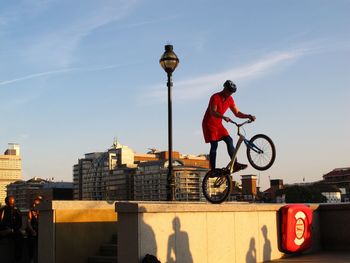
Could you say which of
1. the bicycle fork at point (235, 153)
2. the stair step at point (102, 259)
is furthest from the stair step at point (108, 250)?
the bicycle fork at point (235, 153)

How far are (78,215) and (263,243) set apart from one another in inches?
175

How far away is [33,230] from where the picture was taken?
12.4 metres

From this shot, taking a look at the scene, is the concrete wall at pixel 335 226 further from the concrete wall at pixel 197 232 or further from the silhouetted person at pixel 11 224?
the silhouetted person at pixel 11 224

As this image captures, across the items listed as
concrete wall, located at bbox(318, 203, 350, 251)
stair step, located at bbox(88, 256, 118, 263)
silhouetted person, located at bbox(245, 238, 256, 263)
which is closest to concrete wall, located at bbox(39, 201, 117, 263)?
stair step, located at bbox(88, 256, 118, 263)

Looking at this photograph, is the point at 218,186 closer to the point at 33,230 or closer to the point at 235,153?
the point at 235,153

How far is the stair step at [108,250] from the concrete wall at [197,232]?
7.84 feet

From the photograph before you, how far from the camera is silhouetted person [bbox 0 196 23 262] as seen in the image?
11945 mm

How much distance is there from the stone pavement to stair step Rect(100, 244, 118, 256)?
12.5 ft

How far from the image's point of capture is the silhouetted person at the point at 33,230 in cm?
1237

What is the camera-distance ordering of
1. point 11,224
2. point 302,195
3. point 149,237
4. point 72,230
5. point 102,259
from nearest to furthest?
point 149,237 → point 102,259 → point 72,230 → point 11,224 → point 302,195

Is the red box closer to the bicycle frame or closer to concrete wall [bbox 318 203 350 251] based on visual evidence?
concrete wall [bbox 318 203 350 251]

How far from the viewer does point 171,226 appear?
1005cm

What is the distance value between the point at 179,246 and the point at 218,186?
8.53 feet

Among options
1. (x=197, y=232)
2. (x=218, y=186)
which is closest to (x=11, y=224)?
(x=197, y=232)
